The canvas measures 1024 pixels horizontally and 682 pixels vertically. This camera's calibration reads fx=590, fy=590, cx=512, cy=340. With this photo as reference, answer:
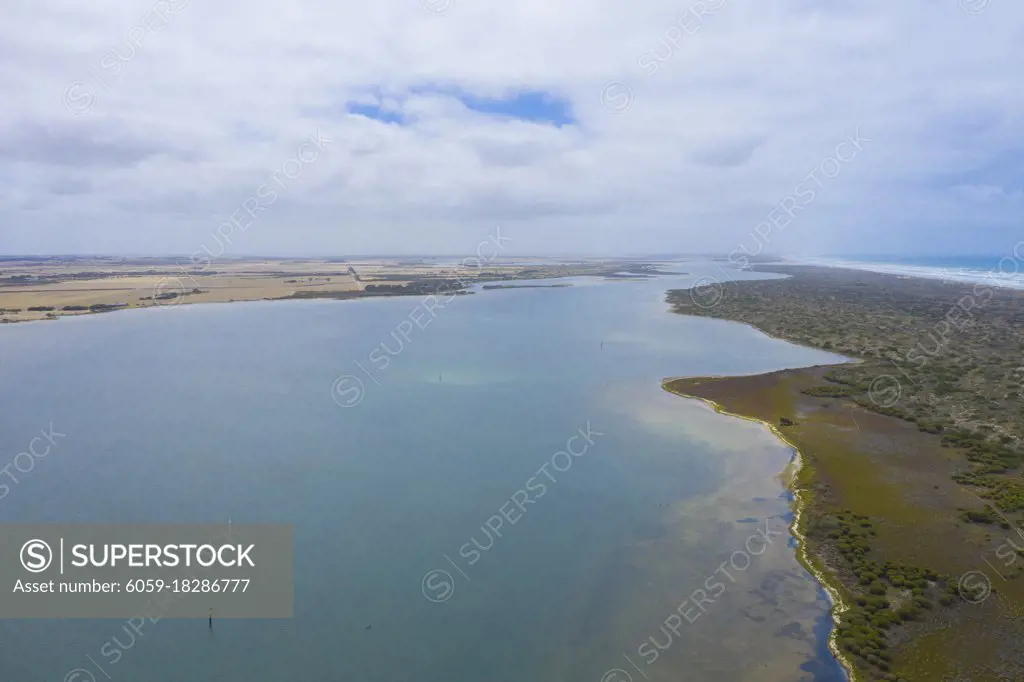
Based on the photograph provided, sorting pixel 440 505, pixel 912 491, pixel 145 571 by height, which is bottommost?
pixel 145 571

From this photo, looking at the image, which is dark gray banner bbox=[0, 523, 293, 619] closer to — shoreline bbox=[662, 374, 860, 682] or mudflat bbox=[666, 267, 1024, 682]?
shoreline bbox=[662, 374, 860, 682]

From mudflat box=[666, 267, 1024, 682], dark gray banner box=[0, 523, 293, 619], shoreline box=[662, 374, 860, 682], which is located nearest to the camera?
shoreline box=[662, 374, 860, 682]

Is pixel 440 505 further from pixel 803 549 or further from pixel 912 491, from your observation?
pixel 912 491

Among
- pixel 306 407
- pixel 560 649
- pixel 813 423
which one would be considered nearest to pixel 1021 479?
pixel 813 423

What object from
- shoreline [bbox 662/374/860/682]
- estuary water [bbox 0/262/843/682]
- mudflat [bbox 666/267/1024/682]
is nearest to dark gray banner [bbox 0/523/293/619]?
estuary water [bbox 0/262/843/682]

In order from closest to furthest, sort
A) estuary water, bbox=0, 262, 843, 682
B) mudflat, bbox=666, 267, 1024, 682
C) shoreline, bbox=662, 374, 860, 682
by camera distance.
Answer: shoreline, bbox=662, 374, 860, 682
estuary water, bbox=0, 262, 843, 682
mudflat, bbox=666, 267, 1024, 682

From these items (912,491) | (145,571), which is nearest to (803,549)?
(912,491)

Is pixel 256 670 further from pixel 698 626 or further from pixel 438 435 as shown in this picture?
pixel 438 435
